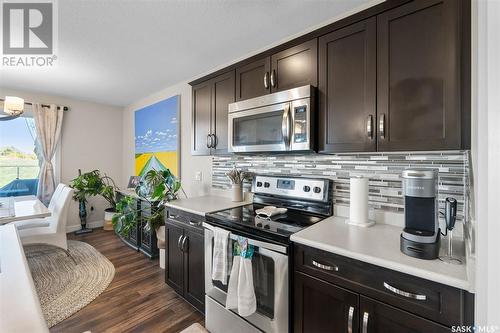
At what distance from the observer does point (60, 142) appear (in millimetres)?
3967

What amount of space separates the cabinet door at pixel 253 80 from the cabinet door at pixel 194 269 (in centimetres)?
129

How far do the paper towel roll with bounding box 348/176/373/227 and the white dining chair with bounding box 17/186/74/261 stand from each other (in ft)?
10.4

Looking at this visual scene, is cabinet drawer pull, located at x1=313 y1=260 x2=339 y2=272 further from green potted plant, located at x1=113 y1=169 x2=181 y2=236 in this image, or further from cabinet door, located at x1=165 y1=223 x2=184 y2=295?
green potted plant, located at x1=113 y1=169 x2=181 y2=236

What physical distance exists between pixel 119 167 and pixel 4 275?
4.25 m

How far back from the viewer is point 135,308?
2.03 m

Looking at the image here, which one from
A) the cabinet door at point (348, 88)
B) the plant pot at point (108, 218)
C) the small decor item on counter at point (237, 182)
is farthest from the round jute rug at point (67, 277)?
the cabinet door at point (348, 88)

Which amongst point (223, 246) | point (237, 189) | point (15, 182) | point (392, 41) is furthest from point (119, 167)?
point (392, 41)

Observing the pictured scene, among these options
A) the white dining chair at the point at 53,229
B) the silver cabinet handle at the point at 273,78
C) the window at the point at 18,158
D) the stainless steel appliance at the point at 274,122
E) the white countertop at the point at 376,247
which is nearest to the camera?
the white countertop at the point at 376,247

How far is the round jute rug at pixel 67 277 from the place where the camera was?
203 centimetres

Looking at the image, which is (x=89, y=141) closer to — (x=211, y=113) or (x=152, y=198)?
(x=152, y=198)

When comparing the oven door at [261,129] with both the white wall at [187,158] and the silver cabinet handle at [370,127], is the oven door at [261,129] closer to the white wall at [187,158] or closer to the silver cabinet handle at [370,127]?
the silver cabinet handle at [370,127]

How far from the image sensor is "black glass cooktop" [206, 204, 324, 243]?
1.41 meters

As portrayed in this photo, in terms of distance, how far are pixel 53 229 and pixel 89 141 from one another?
2.18m

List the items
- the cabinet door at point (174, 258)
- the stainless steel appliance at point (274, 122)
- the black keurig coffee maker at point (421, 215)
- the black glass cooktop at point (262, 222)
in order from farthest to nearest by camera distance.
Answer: the cabinet door at point (174, 258) < the stainless steel appliance at point (274, 122) < the black glass cooktop at point (262, 222) < the black keurig coffee maker at point (421, 215)
